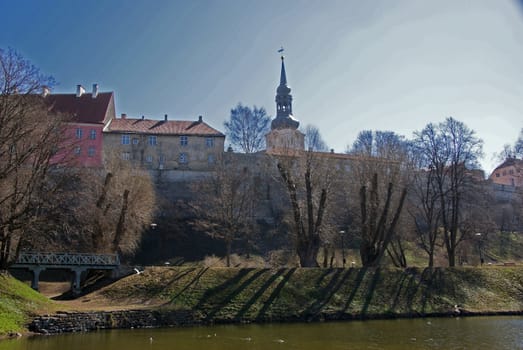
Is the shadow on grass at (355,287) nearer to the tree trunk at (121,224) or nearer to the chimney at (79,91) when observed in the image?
the tree trunk at (121,224)

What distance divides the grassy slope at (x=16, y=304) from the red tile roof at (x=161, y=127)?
32927mm

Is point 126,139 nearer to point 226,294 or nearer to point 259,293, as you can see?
point 226,294

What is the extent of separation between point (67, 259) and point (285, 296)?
43.8 ft

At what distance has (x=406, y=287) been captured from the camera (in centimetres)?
3005

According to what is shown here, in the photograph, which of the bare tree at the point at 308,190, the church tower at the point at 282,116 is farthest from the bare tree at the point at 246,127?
the bare tree at the point at 308,190

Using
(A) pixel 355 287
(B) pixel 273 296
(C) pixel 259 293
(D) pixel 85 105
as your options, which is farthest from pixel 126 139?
(A) pixel 355 287

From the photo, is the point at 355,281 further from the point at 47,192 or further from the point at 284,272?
the point at 47,192

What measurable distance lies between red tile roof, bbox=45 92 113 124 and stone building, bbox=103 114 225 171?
177cm

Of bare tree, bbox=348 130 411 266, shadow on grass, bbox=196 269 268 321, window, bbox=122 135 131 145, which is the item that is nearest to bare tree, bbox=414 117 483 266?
bare tree, bbox=348 130 411 266

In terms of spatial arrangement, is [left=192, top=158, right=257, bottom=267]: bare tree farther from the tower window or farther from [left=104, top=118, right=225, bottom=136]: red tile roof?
the tower window

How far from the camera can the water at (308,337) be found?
16.9 meters

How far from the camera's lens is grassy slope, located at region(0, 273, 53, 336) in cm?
1980

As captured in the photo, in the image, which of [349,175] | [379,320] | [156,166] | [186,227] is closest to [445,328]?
[379,320]

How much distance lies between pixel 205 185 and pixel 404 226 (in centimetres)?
2025
